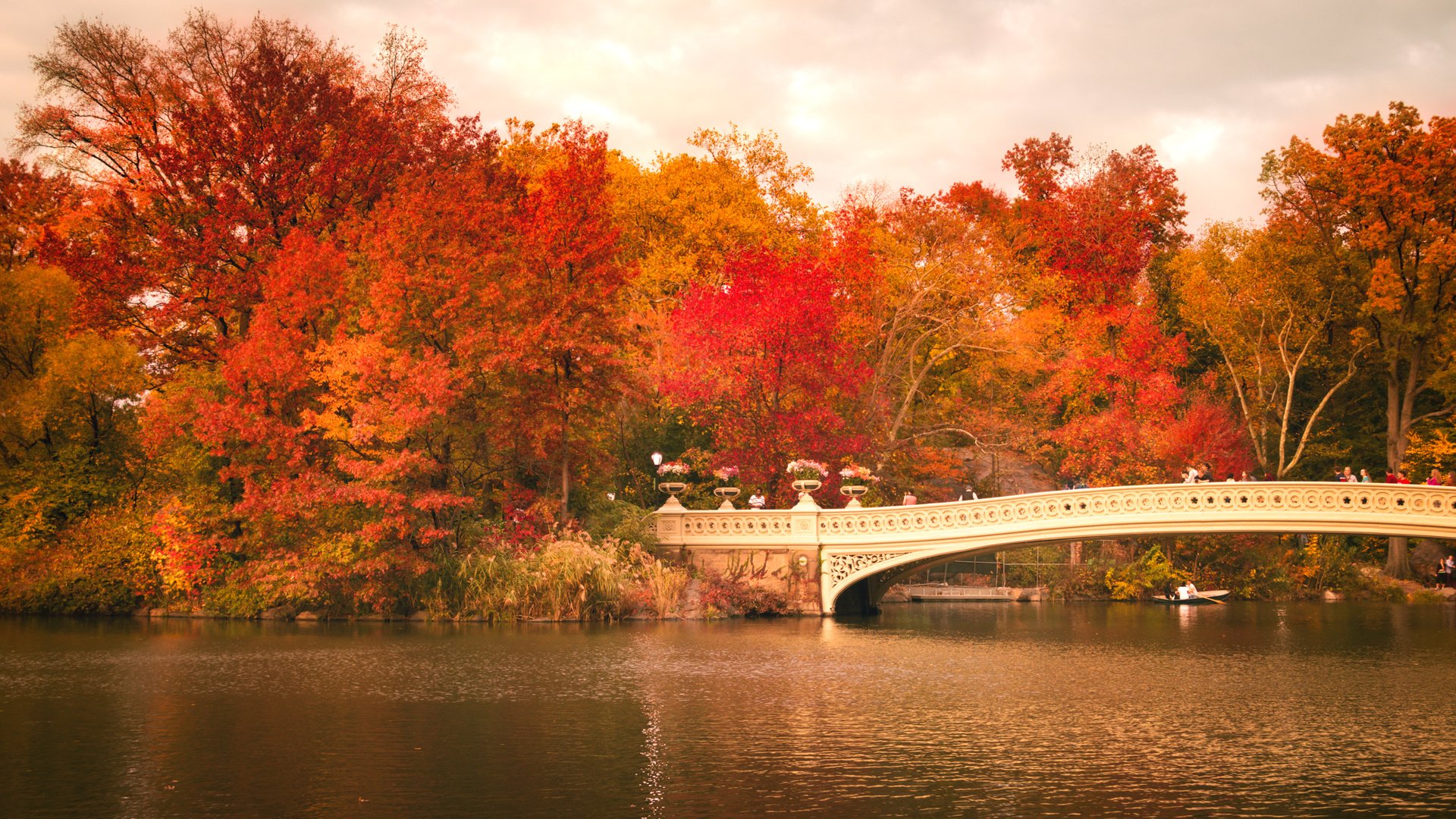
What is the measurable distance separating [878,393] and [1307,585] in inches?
578

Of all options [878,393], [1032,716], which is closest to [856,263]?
[878,393]

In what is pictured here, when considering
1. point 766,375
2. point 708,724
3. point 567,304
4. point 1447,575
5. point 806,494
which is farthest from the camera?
point 1447,575

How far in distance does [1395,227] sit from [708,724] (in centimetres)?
3189

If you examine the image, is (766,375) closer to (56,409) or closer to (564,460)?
(564,460)

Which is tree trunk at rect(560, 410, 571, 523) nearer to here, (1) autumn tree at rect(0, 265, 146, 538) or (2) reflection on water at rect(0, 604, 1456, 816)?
(2) reflection on water at rect(0, 604, 1456, 816)

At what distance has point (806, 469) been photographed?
103ft

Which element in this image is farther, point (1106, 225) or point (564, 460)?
point (1106, 225)

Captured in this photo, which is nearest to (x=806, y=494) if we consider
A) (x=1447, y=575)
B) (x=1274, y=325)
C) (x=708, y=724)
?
(x=708, y=724)

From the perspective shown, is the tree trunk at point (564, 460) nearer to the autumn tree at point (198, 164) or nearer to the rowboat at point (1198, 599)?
the autumn tree at point (198, 164)

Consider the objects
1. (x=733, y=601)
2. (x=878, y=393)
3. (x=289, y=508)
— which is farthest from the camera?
(x=878, y=393)

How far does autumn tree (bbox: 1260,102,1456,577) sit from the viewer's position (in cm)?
3653

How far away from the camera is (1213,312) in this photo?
139ft

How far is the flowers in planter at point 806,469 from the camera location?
101 feet

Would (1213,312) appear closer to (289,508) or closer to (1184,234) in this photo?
(1184,234)
